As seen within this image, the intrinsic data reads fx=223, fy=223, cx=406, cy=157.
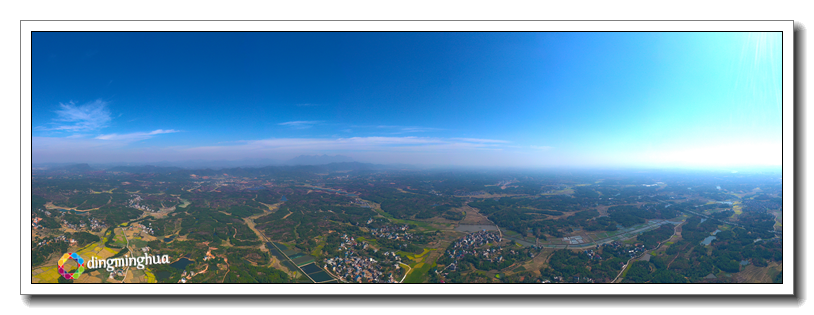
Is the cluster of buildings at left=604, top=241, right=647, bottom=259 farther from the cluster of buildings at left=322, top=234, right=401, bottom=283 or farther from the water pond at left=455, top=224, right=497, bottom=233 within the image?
the cluster of buildings at left=322, top=234, right=401, bottom=283

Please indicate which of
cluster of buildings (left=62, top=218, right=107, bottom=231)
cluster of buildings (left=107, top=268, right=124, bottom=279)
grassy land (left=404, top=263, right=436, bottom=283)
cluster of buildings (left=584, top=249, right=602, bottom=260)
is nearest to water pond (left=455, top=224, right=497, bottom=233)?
cluster of buildings (left=584, top=249, right=602, bottom=260)

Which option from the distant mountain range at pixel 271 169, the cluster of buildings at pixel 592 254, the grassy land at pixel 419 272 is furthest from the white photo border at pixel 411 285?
the distant mountain range at pixel 271 169

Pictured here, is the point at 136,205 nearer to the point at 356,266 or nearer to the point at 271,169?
the point at 271,169
